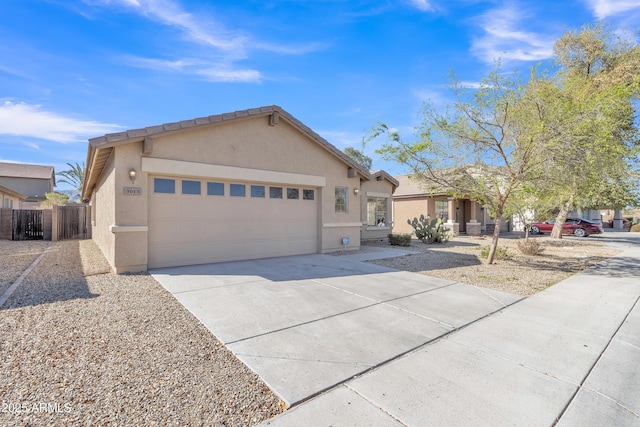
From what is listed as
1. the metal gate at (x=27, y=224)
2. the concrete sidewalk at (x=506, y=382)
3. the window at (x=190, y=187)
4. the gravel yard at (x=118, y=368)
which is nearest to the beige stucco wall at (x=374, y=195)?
the window at (x=190, y=187)

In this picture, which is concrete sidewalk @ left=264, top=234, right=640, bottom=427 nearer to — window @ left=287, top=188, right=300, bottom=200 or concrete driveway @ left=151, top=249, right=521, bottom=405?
concrete driveway @ left=151, top=249, right=521, bottom=405

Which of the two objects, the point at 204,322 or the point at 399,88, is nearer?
the point at 204,322

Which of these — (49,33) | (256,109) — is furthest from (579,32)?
(49,33)

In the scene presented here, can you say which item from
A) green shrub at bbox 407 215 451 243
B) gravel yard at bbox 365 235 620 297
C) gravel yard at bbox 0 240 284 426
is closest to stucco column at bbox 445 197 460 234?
green shrub at bbox 407 215 451 243

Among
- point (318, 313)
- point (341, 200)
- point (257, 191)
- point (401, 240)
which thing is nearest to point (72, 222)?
point (257, 191)

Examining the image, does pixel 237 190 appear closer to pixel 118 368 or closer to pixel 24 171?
pixel 118 368

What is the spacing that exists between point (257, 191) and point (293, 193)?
4.61 ft

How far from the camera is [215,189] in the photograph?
29.7 ft

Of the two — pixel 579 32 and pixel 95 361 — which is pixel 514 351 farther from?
pixel 579 32

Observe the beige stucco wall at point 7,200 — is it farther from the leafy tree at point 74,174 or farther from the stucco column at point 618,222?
the stucco column at point 618,222

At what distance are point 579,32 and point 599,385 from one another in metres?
18.4

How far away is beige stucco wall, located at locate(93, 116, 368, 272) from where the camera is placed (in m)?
7.47

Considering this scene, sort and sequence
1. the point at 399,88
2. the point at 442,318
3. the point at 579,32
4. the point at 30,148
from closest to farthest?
the point at 442,318 < the point at 399,88 < the point at 579,32 < the point at 30,148

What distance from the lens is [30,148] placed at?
37.2 meters
